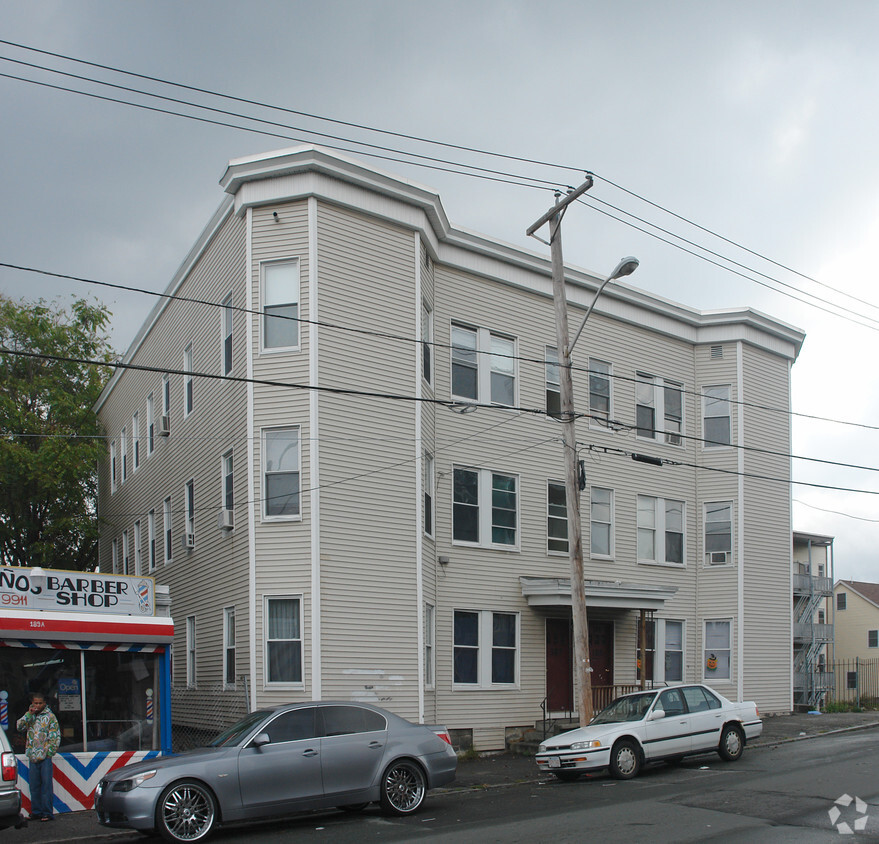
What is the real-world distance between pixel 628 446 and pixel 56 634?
627 inches

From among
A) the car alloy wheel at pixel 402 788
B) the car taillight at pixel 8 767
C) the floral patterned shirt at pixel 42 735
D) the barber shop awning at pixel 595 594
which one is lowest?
the car alloy wheel at pixel 402 788

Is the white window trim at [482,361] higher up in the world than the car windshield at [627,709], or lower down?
higher up

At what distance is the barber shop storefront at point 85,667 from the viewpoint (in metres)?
14.0

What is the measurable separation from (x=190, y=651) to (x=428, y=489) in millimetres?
6555

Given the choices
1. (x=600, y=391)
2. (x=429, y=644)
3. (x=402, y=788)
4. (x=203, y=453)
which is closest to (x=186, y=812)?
(x=402, y=788)

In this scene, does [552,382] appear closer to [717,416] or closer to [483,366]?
[483,366]

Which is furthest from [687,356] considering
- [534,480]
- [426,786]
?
[426,786]

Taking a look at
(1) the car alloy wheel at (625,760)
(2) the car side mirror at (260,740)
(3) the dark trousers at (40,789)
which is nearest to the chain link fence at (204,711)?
(3) the dark trousers at (40,789)

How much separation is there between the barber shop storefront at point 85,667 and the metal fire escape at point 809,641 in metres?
20.9

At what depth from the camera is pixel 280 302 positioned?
19531 mm

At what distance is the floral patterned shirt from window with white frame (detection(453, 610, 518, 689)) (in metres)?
9.70

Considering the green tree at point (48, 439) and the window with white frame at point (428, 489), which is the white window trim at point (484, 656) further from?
the green tree at point (48, 439)

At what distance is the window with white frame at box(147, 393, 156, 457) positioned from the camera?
91.7 ft

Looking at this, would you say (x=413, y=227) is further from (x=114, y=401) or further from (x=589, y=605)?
(x=114, y=401)
